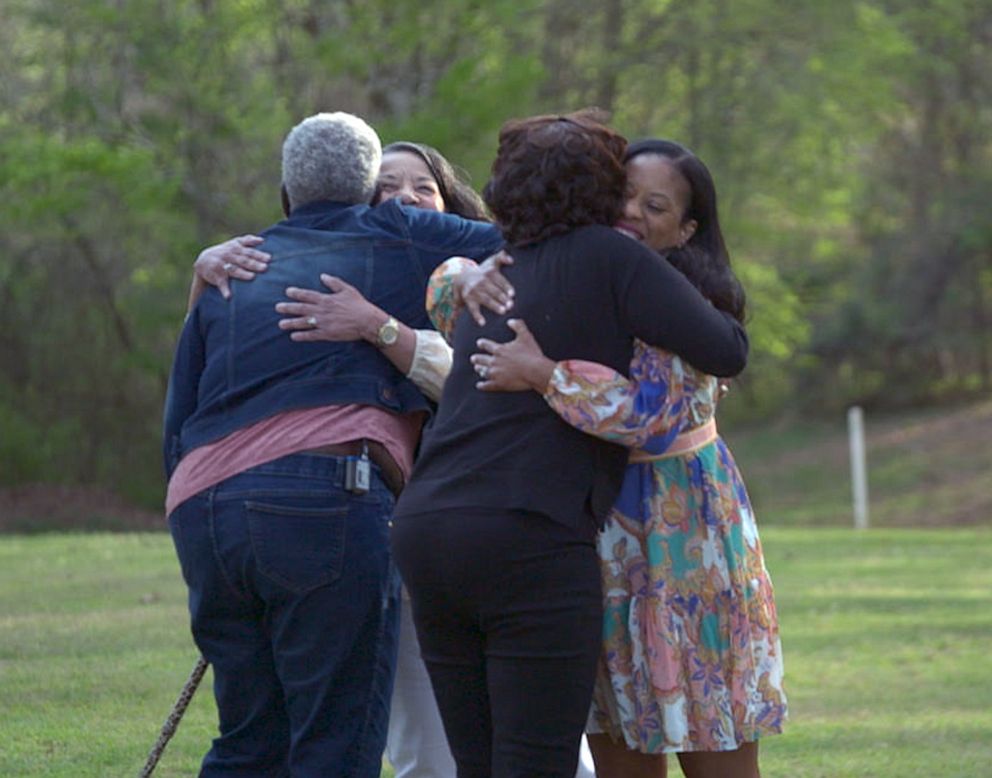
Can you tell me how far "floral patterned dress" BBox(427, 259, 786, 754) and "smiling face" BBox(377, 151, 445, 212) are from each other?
914mm

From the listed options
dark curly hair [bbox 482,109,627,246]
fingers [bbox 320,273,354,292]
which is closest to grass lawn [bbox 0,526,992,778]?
fingers [bbox 320,273,354,292]

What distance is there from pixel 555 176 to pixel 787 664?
630 cm

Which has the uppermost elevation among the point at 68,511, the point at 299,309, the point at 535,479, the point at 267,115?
the point at 299,309

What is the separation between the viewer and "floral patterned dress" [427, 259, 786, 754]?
12.6 feet

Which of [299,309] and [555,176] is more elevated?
[555,176]

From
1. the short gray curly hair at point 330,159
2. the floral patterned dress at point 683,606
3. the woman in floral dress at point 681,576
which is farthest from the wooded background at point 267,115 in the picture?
the floral patterned dress at point 683,606

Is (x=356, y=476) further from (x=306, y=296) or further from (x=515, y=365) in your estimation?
(x=515, y=365)

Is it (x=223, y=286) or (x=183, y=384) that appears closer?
(x=223, y=286)

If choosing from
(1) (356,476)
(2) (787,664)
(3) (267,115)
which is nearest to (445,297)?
(1) (356,476)

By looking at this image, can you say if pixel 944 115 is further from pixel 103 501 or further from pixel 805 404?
pixel 103 501

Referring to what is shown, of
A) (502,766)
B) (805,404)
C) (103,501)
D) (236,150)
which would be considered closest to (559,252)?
(502,766)

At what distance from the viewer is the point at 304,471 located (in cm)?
402

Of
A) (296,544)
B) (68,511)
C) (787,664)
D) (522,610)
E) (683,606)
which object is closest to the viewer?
(522,610)

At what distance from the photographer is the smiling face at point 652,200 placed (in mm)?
3895
